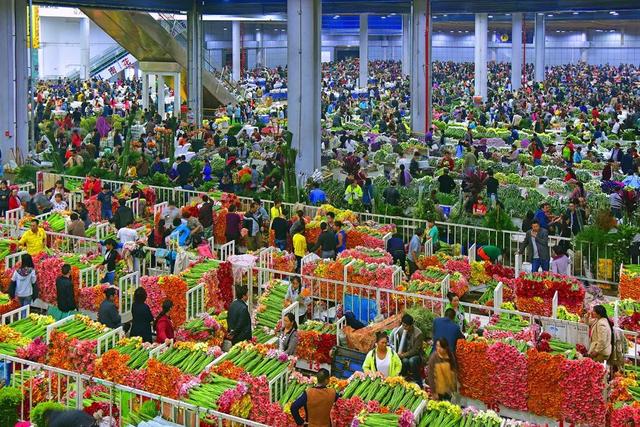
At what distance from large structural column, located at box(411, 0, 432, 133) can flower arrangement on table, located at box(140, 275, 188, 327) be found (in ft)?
72.9

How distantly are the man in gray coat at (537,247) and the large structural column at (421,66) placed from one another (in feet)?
61.1

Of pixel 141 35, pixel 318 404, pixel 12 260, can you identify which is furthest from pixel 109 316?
pixel 141 35

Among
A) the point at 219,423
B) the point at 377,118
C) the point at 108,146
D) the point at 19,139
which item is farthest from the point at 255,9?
the point at 219,423

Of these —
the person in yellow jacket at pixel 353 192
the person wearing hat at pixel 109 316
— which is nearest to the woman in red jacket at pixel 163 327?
the person wearing hat at pixel 109 316

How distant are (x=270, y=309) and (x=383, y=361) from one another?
3352 millimetres

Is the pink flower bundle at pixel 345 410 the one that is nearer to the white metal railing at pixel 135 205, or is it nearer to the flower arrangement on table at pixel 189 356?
the flower arrangement on table at pixel 189 356

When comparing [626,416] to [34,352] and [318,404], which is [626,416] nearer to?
[318,404]

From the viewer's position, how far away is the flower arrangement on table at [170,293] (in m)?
14.2

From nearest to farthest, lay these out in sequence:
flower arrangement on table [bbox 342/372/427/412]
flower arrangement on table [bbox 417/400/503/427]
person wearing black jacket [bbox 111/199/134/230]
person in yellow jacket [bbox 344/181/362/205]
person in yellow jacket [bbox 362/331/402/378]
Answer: flower arrangement on table [bbox 417/400/503/427], flower arrangement on table [bbox 342/372/427/412], person in yellow jacket [bbox 362/331/402/378], person wearing black jacket [bbox 111/199/134/230], person in yellow jacket [bbox 344/181/362/205]

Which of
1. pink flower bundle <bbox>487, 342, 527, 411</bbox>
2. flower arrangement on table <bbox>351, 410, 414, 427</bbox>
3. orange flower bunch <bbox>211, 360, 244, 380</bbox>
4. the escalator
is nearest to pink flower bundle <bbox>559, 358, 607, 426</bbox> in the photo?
pink flower bundle <bbox>487, 342, 527, 411</bbox>

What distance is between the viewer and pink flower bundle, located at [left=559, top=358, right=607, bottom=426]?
35.5 ft

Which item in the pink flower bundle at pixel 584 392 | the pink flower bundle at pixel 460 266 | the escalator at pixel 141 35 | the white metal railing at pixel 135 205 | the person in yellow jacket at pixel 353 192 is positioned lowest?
the pink flower bundle at pixel 584 392

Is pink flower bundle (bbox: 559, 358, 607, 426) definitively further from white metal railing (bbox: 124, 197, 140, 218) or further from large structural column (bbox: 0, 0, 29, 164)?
large structural column (bbox: 0, 0, 29, 164)

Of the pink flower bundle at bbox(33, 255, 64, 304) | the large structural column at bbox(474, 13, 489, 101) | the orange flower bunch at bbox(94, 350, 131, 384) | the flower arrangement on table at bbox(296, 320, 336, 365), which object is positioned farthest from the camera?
the large structural column at bbox(474, 13, 489, 101)
